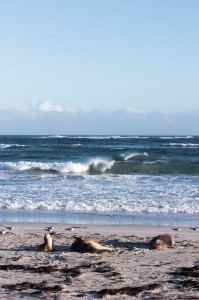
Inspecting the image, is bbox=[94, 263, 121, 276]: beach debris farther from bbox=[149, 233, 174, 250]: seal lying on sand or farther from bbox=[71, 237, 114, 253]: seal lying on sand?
bbox=[149, 233, 174, 250]: seal lying on sand

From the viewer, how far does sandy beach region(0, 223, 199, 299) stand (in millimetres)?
6918

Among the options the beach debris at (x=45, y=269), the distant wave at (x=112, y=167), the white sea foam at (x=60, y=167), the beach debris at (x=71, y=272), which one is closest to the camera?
the beach debris at (x=71, y=272)

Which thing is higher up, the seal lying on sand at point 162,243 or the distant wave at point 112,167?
the distant wave at point 112,167

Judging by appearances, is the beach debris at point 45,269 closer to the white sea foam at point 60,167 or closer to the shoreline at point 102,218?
the shoreline at point 102,218

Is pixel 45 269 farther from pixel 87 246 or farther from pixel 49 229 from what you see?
pixel 49 229

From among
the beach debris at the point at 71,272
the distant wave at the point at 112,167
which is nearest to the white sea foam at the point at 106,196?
the beach debris at the point at 71,272

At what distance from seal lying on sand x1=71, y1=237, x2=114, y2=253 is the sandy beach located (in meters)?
0.14

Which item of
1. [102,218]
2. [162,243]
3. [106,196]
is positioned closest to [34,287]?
[162,243]

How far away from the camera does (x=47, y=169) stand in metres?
30.6

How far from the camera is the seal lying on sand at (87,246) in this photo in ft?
30.3

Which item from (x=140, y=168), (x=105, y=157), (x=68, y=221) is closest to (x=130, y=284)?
(x=68, y=221)

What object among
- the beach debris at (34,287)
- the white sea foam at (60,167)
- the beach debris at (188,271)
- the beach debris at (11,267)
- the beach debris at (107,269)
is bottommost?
the beach debris at (34,287)

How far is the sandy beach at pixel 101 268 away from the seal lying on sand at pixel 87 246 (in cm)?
14

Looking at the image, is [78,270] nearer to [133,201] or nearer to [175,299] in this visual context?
[175,299]
